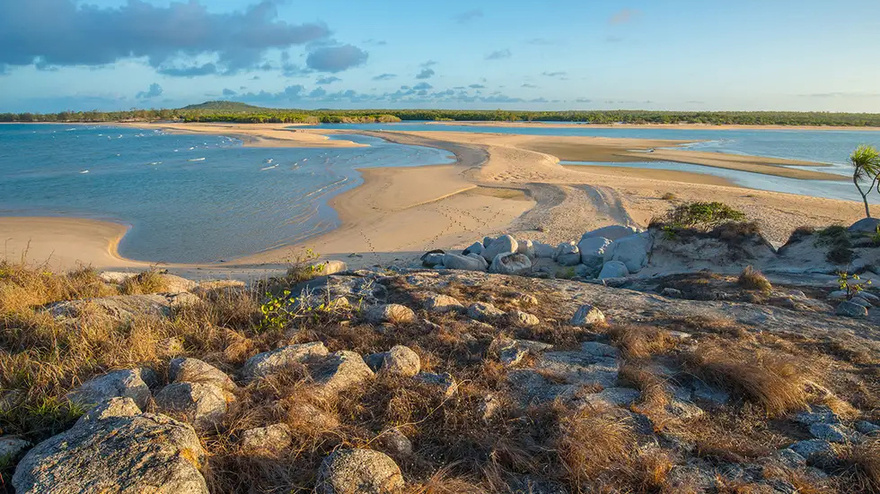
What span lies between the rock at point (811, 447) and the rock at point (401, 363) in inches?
106

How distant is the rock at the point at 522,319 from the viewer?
531 cm

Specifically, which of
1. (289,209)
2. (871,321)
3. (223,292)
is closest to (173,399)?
(223,292)

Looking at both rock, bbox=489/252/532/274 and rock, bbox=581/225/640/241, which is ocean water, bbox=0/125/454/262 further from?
rock, bbox=581/225/640/241

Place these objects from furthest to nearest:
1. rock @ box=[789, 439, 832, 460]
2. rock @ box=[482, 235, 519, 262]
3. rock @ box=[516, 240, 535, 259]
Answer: rock @ box=[516, 240, 535, 259]
rock @ box=[482, 235, 519, 262]
rock @ box=[789, 439, 832, 460]

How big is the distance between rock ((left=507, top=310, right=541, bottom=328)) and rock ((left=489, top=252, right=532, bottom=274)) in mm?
4196

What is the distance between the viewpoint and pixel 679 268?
971cm

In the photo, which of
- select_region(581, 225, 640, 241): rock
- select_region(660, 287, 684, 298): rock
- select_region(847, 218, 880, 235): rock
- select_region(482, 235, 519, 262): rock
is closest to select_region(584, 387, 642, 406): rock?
select_region(660, 287, 684, 298): rock

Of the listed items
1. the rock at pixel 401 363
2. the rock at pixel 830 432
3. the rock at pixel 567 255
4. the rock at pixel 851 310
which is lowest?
the rock at pixel 567 255

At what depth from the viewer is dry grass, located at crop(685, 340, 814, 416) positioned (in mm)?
3637

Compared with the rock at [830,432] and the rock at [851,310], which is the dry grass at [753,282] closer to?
the rock at [851,310]

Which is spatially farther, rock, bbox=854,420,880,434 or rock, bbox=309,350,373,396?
rock, bbox=309,350,373,396

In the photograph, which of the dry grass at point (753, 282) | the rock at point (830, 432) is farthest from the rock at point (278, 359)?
the dry grass at point (753, 282)

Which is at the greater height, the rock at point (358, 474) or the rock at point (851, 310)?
the rock at point (358, 474)

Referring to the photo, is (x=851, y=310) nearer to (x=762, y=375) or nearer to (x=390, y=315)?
(x=762, y=375)
